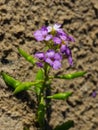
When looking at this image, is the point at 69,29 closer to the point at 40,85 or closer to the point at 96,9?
the point at 96,9

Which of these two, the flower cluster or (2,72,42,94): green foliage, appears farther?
(2,72,42,94): green foliage

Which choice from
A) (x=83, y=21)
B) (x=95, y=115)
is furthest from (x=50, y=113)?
(x=83, y=21)

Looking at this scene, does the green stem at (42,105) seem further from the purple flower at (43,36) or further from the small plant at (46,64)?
the purple flower at (43,36)

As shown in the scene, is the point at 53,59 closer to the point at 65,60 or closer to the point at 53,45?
the point at 53,45

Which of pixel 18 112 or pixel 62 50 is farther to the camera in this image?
pixel 18 112

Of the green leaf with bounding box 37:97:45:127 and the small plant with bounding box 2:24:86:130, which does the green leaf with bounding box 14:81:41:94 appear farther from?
the green leaf with bounding box 37:97:45:127

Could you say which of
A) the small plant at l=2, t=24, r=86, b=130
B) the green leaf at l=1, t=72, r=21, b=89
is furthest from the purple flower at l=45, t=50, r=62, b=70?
the green leaf at l=1, t=72, r=21, b=89
